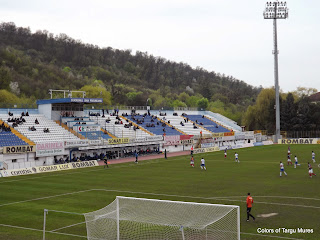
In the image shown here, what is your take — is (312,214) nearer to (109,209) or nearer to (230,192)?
(230,192)

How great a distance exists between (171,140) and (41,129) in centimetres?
2311

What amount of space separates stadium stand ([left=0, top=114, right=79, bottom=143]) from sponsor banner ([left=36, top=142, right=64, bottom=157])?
3235 millimetres

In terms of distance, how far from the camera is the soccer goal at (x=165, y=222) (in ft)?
54.9

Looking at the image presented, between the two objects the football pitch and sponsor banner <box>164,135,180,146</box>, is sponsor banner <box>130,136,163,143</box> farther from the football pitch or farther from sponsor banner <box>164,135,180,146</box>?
the football pitch

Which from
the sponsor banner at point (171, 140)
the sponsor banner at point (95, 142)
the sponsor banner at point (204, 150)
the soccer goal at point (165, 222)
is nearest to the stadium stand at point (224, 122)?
the sponsor banner at point (204, 150)

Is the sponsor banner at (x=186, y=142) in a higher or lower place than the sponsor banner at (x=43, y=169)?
higher

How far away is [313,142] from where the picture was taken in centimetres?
8450

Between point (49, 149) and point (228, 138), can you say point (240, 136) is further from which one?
point (49, 149)

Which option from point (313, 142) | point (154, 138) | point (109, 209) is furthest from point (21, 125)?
point (313, 142)

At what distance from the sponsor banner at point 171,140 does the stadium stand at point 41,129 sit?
16.9 meters

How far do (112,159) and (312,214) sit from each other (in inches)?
1626

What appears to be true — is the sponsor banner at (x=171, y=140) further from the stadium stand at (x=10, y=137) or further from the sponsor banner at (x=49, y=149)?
the stadium stand at (x=10, y=137)

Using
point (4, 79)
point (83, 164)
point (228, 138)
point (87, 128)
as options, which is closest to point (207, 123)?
Answer: point (228, 138)

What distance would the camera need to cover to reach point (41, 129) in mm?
59438
